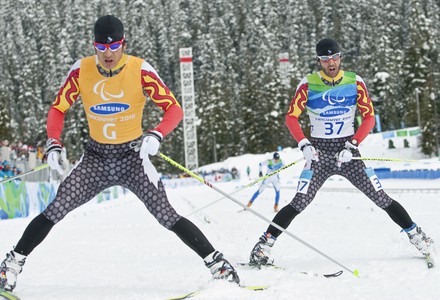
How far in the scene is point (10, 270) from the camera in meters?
4.41

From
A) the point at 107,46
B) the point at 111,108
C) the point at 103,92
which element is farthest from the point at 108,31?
the point at 111,108

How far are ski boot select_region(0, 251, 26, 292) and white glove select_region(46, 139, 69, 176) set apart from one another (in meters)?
0.72

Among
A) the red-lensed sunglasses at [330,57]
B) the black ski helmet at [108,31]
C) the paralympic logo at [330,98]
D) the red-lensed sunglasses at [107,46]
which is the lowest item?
the paralympic logo at [330,98]

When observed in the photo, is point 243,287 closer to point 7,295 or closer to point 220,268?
point 220,268

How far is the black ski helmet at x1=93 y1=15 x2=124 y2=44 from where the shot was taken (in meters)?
4.41

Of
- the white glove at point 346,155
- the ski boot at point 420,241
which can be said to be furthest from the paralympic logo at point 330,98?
the ski boot at point 420,241

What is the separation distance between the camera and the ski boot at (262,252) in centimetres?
593

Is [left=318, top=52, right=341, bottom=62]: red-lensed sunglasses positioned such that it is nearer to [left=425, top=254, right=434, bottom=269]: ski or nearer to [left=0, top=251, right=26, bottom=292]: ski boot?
[left=425, top=254, right=434, bottom=269]: ski

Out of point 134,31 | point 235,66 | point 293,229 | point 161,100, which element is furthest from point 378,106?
point 161,100

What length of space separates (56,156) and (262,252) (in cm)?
246

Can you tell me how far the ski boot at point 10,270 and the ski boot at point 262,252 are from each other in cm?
238

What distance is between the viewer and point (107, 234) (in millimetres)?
10328

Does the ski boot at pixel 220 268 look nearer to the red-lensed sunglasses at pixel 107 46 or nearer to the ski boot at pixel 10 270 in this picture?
the ski boot at pixel 10 270

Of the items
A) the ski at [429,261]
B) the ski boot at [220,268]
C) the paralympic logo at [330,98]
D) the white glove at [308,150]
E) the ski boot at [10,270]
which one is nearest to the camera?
the ski boot at [10,270]
